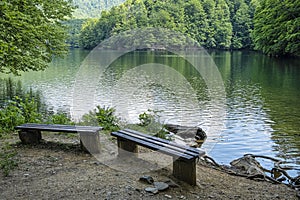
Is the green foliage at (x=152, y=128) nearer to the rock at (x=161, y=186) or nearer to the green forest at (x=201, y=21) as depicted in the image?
the rock at (x=161, y=186)

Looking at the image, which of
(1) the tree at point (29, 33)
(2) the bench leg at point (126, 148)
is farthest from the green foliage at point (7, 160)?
(1) the tree at point (29, 33)

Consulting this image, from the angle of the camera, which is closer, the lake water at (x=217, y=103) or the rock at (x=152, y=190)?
the rock at (x=152, y=190)

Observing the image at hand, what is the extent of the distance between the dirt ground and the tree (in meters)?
2.61

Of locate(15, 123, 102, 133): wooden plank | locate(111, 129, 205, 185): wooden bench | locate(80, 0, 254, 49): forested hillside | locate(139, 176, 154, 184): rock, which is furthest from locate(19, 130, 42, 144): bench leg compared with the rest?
locate(80, 0, 254, 49): forested hillside

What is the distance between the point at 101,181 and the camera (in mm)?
5082

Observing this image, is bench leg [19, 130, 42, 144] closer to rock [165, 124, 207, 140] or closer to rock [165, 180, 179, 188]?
rock [165, 180, 179, 188]

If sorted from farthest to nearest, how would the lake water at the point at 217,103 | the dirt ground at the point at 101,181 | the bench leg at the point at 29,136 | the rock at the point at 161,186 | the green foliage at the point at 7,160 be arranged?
1. the lake water at the point at 217,103
2. the bench leg at the point at 29,136
3. the green foliage at the point at 7,160
4. the rock at the point at 161,186
5. the dirt ground at the point at 101,181

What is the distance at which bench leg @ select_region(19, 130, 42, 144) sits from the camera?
7075 millimetres

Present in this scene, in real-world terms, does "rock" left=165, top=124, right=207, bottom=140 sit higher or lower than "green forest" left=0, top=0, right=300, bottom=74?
lower

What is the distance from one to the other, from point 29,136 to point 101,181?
281 cm

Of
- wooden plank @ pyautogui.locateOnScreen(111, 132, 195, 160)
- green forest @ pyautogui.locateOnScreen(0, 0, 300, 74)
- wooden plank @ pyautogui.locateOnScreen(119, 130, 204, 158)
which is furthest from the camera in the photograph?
green forest @ pyautogui.locateOnScreen(0, 0, 300, 74)

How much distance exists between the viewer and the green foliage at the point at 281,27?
36.9 m

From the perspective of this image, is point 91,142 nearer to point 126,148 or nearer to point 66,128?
point 66,128

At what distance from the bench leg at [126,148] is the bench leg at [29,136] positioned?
7.14ft
